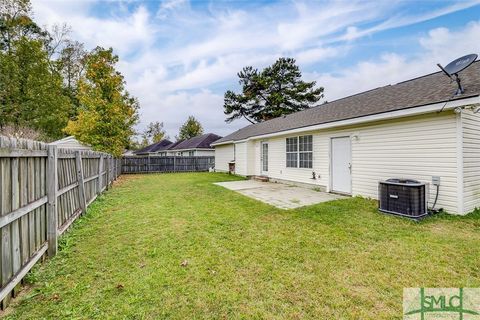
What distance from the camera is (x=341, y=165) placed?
28.6 ft

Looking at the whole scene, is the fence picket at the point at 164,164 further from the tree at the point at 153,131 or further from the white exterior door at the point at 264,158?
the tree at the point at 153,131

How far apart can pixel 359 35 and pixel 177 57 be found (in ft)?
32.2

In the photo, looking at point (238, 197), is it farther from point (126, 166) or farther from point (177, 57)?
point (126, 166)

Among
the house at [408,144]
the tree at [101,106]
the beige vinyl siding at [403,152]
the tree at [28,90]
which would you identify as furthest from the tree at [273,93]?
the beige vinyl siding at [403,152]

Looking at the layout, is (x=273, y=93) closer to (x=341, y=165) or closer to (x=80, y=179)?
(x=341, y=165)

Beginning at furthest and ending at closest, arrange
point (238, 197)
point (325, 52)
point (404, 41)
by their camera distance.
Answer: point (325, 52), point (404, 41), point (238, 197)

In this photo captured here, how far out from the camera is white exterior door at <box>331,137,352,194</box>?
840 centimetres

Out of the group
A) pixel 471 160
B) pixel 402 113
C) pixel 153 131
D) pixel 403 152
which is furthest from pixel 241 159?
pixel 153 131

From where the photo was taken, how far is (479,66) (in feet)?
22.1

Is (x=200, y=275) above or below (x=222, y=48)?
below

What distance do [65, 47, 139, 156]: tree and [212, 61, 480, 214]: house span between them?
1243cm

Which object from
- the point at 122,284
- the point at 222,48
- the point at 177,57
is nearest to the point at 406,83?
the point at 222,48

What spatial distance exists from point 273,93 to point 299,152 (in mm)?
20380

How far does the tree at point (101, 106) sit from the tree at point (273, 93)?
16238 millimetres
